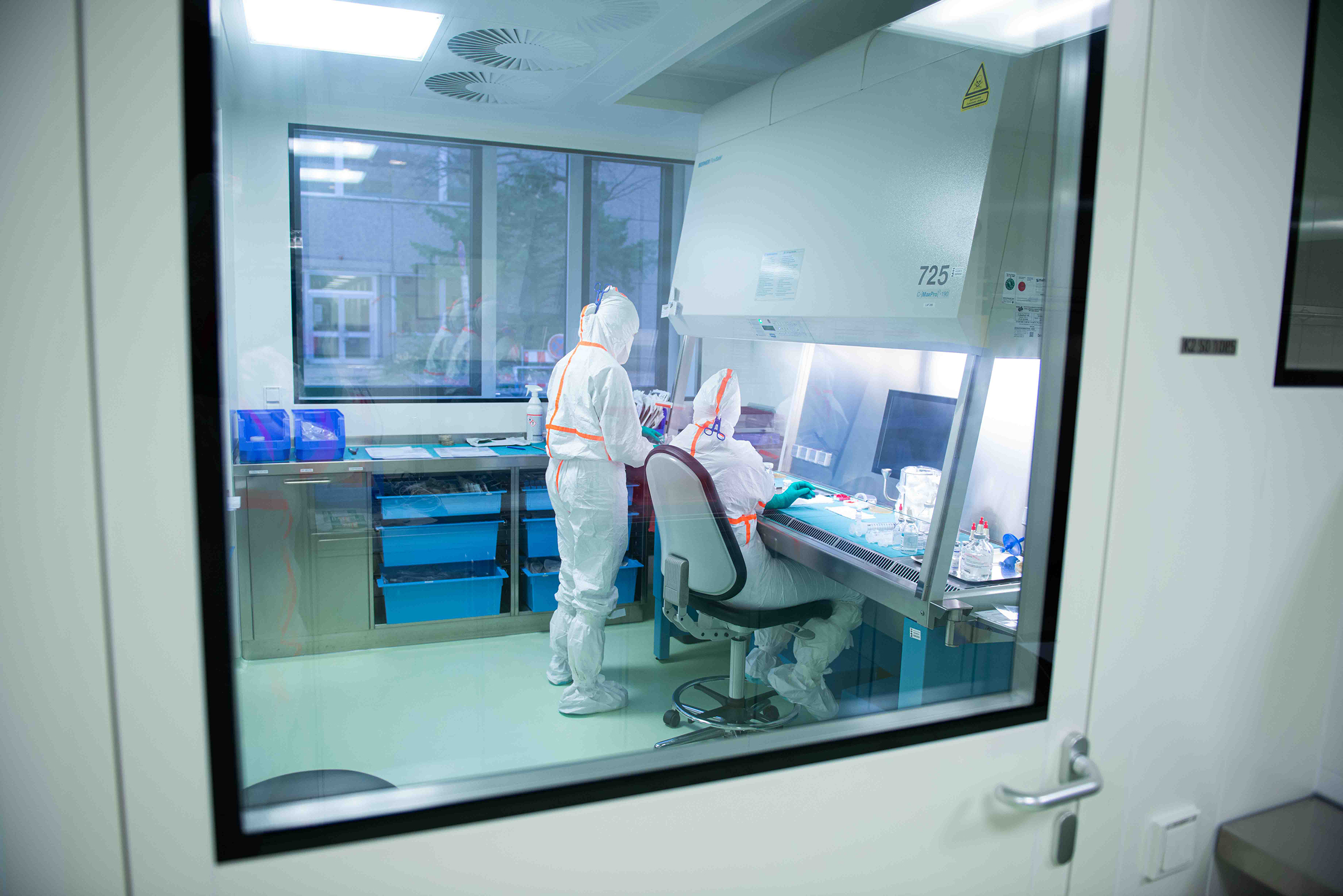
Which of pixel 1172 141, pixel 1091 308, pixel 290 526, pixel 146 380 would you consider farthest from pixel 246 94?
pixel 1172 141

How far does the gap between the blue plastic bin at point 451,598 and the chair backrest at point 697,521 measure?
0.54 meters

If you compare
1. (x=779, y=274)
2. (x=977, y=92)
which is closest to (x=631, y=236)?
(x=779, y=274)

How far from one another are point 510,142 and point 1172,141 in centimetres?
154

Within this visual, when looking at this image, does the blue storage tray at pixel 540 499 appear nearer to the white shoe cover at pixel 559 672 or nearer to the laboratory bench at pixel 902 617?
the laboratory bench at pixel 902 617

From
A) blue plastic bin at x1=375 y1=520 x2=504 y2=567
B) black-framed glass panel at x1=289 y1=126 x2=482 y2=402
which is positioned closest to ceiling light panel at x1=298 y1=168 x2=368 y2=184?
black-framed glass panel at x1=289 y1=126 x2=482 y2=402

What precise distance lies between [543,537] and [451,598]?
1.90 ft

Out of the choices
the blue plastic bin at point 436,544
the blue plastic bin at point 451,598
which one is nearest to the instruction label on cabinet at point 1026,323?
the blue plastic bin at point 451,598

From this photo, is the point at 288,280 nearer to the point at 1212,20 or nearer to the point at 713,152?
the point at 1212,20

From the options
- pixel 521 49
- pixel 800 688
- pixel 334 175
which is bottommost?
pixel 800 688

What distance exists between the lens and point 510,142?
206cm

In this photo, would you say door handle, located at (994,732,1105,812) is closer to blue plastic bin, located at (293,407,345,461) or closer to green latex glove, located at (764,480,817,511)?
blue plastic bin, located at (293,407,345,461)

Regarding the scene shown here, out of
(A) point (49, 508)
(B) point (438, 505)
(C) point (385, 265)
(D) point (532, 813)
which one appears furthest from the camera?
(B) point (438, 505)

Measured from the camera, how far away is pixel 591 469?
→ 8.57 feet

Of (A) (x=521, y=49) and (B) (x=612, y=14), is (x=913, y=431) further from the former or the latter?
(A) (x=521, y=49)
